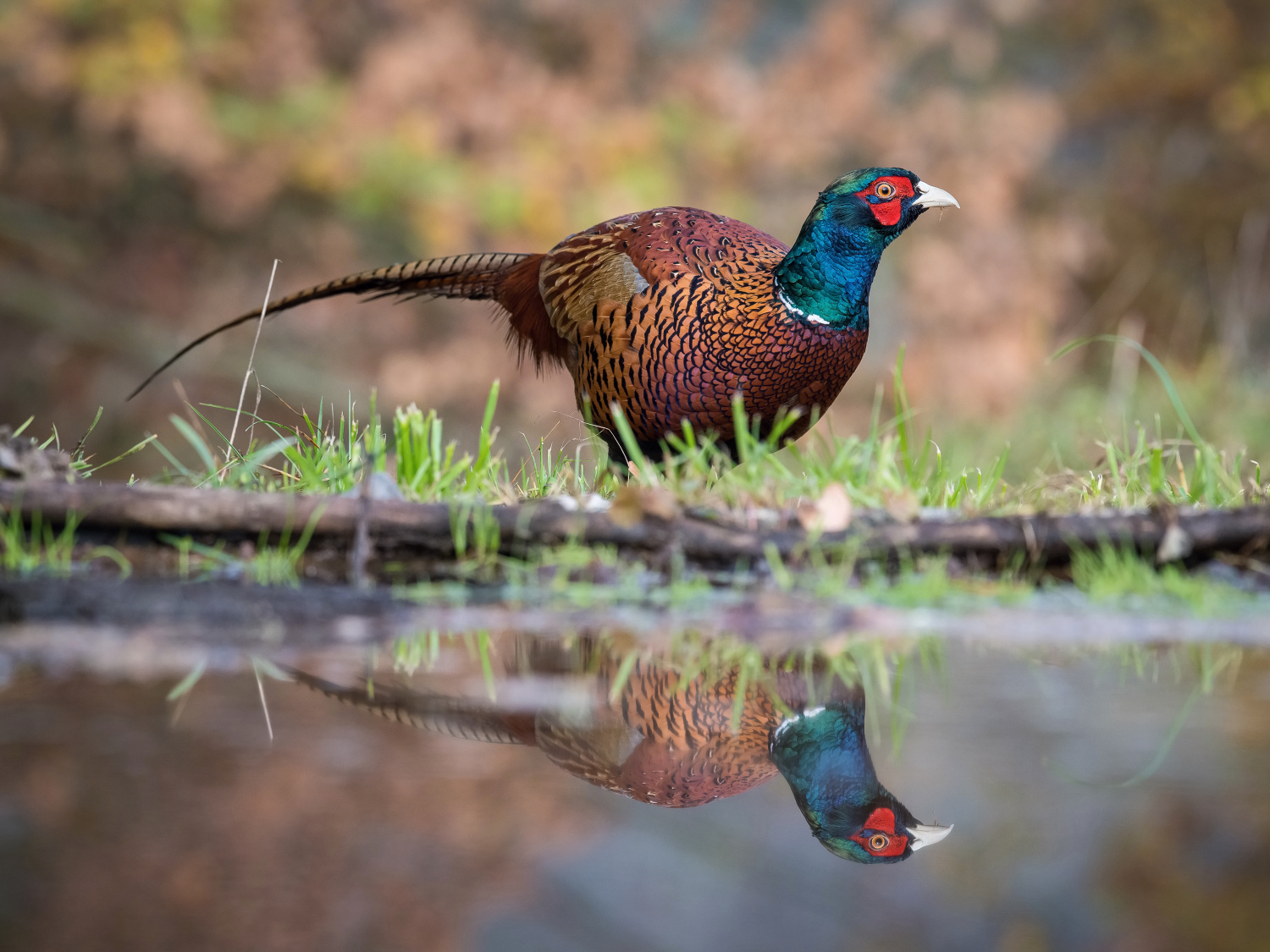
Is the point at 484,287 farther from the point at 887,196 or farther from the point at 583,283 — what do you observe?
the point at 887,196

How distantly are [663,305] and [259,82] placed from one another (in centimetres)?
754

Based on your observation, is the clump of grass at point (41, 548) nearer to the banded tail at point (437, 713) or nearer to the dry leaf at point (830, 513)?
the banded tail at point (437, 713)

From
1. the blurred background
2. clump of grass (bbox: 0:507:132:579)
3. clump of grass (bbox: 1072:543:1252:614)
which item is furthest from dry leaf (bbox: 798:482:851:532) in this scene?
the blurred background

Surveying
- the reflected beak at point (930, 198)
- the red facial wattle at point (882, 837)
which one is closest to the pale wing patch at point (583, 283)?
the reflected beak at point (930, 198)

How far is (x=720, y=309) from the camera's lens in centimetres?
362

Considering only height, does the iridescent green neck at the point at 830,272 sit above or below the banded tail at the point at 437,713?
above

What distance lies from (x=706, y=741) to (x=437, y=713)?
1.25ft

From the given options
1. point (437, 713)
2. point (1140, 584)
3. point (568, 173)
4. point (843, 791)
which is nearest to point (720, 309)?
point (1140, 584)

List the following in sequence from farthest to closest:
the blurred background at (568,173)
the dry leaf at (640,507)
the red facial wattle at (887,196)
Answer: the blurred background at (568,173) → the red facial wattle at (887,196) → the dry leaf at (640,507)

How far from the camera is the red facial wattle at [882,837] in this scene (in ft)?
4.62

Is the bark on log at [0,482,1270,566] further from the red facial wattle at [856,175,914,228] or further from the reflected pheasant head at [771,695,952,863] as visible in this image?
the red facial wattle at [856,175,914,228]

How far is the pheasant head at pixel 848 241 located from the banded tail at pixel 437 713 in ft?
6.84

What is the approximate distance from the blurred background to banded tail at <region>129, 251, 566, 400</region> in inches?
224

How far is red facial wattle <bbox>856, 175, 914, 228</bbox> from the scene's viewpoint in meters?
3.74
